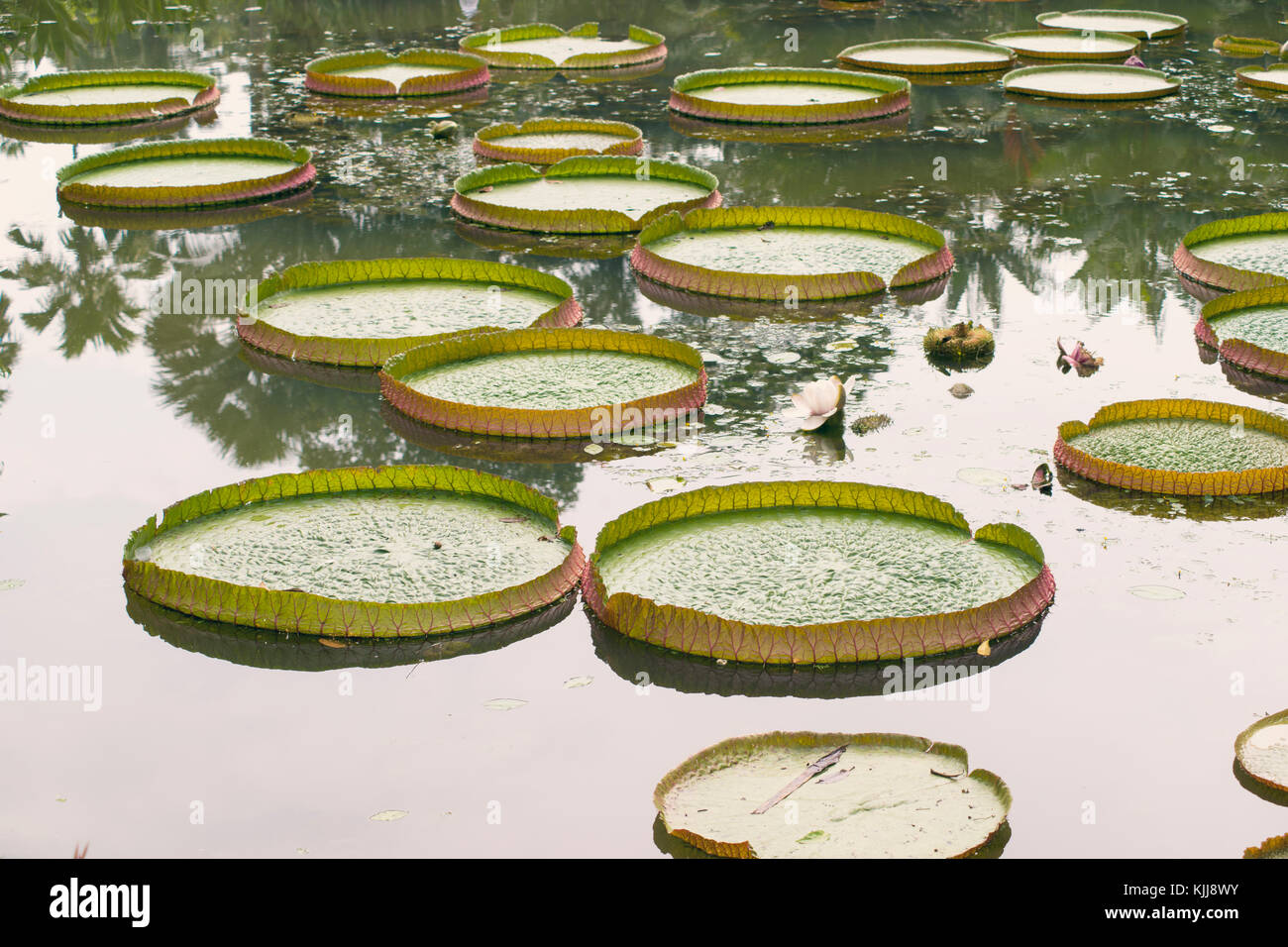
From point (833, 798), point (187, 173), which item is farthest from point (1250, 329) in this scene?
point (187, 173)

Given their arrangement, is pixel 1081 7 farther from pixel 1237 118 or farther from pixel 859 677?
pixel 859 677

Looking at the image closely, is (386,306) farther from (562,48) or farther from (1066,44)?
(1066,44)

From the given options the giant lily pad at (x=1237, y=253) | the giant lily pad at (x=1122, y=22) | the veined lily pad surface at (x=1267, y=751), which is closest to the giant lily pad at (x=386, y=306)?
the giant lily pad at (x=1237, y=253)

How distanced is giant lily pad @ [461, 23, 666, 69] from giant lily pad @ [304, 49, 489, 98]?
18.3 inches

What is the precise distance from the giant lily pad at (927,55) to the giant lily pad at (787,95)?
576mm

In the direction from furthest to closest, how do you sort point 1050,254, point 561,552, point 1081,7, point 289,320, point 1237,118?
1. point 1081,7
2. point 1237,118
3. point 1050,254
4. point 289,320
5. point 561,552

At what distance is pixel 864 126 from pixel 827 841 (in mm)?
10690

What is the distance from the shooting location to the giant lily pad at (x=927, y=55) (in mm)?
16281

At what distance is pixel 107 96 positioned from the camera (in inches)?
607

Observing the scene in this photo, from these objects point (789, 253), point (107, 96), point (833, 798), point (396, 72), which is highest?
point (396, 72)

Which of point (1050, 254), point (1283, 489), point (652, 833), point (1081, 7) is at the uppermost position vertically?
point (1081, 7)

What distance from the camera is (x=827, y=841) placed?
4406 mm

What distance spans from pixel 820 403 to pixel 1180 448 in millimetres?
1670
